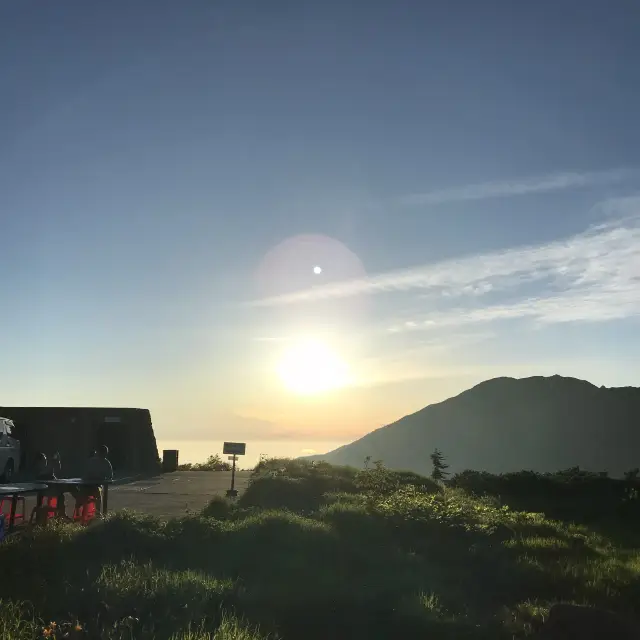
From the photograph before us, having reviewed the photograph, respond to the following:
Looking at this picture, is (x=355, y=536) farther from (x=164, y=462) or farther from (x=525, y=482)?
(x=164, y=462)

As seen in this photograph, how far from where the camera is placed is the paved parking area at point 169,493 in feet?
61.0

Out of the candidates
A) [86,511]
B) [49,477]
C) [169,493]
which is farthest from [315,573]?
[169,493]

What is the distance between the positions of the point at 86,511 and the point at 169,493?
28.0 ft

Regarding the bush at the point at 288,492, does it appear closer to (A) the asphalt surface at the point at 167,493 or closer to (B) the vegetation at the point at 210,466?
(A) the asphalt surface at the point at 167,493

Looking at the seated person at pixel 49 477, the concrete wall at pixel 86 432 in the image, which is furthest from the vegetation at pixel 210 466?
the seated person at pixel 49 477

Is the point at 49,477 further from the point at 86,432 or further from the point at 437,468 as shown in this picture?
the point at 86,432

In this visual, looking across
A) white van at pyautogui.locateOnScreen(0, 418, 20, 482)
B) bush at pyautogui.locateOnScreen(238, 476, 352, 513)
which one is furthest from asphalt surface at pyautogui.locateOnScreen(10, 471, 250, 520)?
white van at pyautogui.locateOnScreen(0, 418, 20, 482)

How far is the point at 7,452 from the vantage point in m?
22.5

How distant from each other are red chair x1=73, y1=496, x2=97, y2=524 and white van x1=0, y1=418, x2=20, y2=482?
8.57 m

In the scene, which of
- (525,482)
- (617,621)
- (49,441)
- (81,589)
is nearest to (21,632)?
(81,589)

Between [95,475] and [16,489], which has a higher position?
[95,475]

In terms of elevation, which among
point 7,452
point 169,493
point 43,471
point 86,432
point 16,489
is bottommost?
point 169,493

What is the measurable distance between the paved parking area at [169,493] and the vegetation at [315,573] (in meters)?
2.56

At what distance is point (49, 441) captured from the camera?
32.9 m
